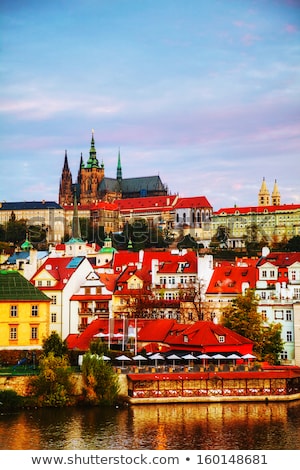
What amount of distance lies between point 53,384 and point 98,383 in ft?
3.37

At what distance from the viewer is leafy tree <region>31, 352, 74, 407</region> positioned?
63.5 ft

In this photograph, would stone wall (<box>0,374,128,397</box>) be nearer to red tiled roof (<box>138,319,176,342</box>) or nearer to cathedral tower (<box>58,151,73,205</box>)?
red tiled roof (<box>138,319,176,342</box>)

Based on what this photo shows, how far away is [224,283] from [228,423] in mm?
10317

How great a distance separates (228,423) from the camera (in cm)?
1739

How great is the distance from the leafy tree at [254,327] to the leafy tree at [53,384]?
5610 mm

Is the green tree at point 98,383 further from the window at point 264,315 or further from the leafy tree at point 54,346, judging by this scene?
the window at point 264,315

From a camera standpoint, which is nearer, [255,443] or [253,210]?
[255,443]

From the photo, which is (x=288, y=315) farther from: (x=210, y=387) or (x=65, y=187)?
(x=65, y=187)

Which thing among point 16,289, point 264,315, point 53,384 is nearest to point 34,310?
point 16,289

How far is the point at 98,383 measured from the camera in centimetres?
1978

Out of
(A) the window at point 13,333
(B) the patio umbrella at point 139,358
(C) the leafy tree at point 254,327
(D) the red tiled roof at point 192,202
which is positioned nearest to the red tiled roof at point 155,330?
(C) the leafy tree at point 254,327
